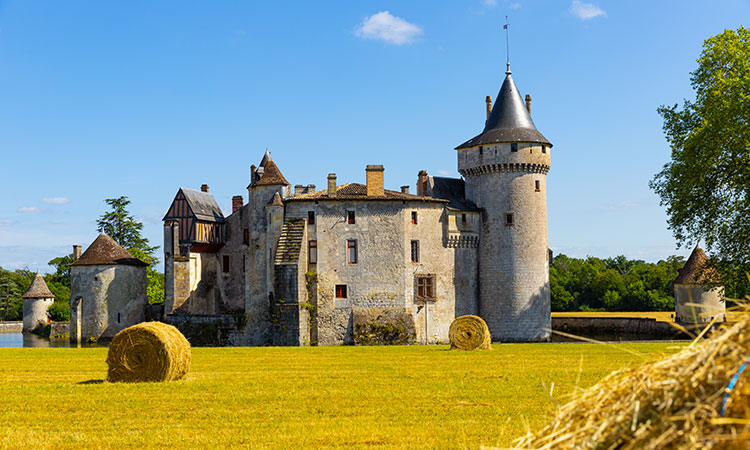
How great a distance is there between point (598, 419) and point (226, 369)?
56.3ft

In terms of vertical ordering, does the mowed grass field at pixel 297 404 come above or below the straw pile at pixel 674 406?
below

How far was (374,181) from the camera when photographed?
41.7m

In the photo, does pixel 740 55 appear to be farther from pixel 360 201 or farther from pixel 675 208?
pixel 360 201

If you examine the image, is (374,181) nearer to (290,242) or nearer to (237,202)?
(290,242)

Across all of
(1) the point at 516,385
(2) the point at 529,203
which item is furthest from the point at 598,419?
(2) the point at 529,203

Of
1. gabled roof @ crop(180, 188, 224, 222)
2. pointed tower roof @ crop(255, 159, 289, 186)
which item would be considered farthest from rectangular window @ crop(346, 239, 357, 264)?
gabled roof @ crop(180, 188, 224, 222)

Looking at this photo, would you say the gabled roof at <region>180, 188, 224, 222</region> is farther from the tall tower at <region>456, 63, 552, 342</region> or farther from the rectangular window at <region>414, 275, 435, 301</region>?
the tall tower at <region>456, 63, 552, 342</region>

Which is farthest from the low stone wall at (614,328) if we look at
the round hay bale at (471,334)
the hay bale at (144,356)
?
the hay bale at (144,356)

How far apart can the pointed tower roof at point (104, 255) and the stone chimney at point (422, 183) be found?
18.5 m

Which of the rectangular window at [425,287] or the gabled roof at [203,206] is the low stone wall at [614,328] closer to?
the rectangular window at [425,287]

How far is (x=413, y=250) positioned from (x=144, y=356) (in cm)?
2657

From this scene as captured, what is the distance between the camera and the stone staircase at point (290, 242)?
129 feet

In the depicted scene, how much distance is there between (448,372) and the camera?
18.0 meters

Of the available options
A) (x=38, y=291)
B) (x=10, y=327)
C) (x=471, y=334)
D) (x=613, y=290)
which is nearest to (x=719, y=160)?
(x=471, y=334)
